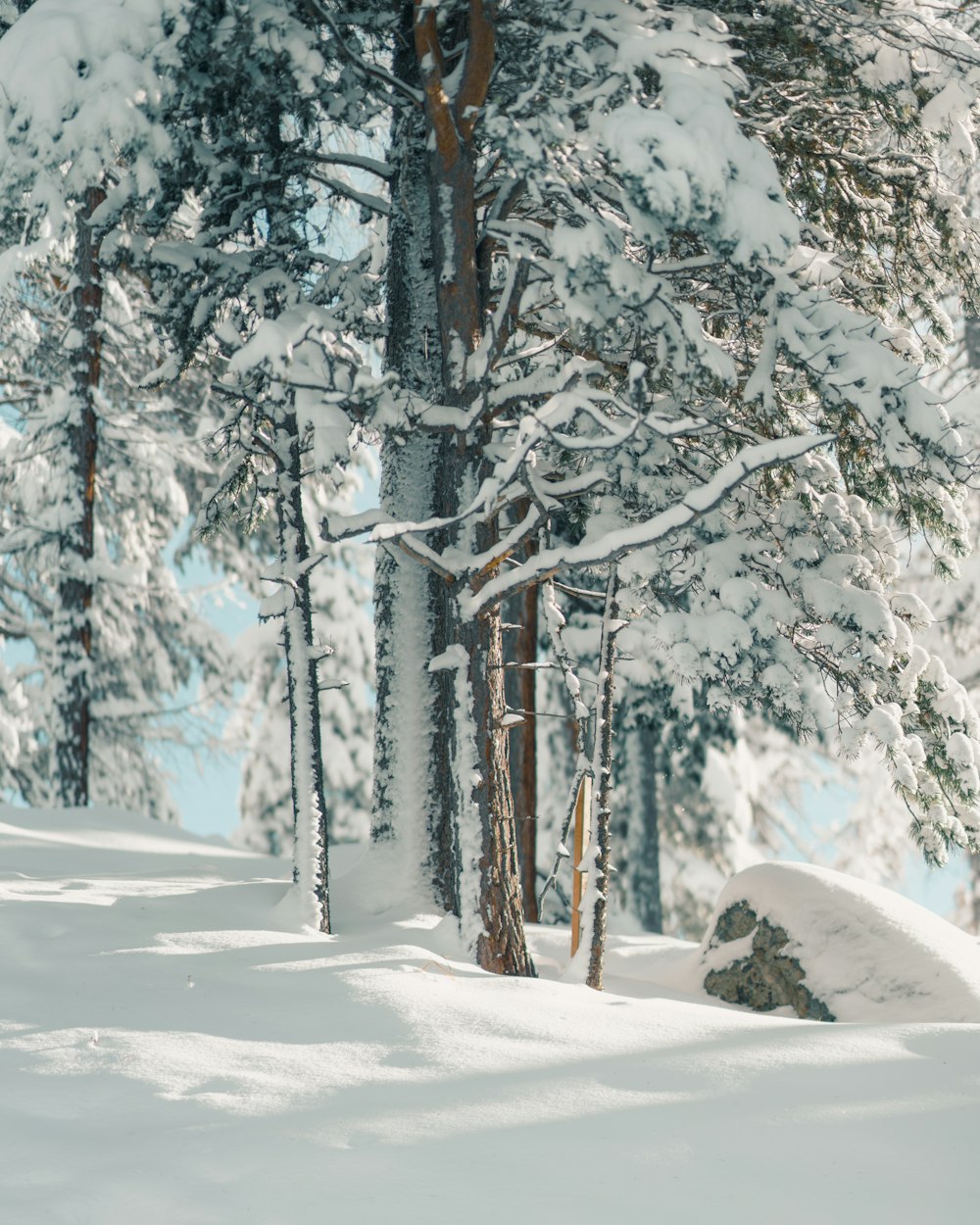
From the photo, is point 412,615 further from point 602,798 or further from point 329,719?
point 329,719

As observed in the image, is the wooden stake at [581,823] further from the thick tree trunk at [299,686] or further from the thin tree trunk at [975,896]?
the thin tree trunk at [975,896]

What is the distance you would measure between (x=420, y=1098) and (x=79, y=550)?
1022 centimetres

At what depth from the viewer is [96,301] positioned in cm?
1346

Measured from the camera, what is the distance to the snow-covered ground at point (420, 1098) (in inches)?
150

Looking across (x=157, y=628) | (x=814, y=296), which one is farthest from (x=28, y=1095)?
(x=157, y=628)

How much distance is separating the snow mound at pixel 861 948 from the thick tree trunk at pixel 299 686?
10.5 feet

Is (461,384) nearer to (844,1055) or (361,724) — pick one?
(844,1055)

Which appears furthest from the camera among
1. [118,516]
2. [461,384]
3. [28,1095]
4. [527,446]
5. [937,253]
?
[118,516]

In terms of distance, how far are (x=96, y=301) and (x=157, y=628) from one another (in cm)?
543

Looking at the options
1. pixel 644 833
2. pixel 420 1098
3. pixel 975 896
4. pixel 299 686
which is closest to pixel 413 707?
pixel 299 686

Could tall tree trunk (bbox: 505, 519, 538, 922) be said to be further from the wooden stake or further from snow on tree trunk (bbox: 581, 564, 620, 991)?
snow on tree trunk (bbox: 581, 564, 620, 991)

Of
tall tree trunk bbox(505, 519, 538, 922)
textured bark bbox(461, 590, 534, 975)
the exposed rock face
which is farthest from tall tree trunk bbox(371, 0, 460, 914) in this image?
tall tree trunk bbox(505, 519, 538, 922)

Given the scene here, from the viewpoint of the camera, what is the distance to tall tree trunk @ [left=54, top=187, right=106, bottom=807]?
13.3 meters

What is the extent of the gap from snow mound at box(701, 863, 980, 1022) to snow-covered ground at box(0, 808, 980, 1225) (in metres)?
2.30
